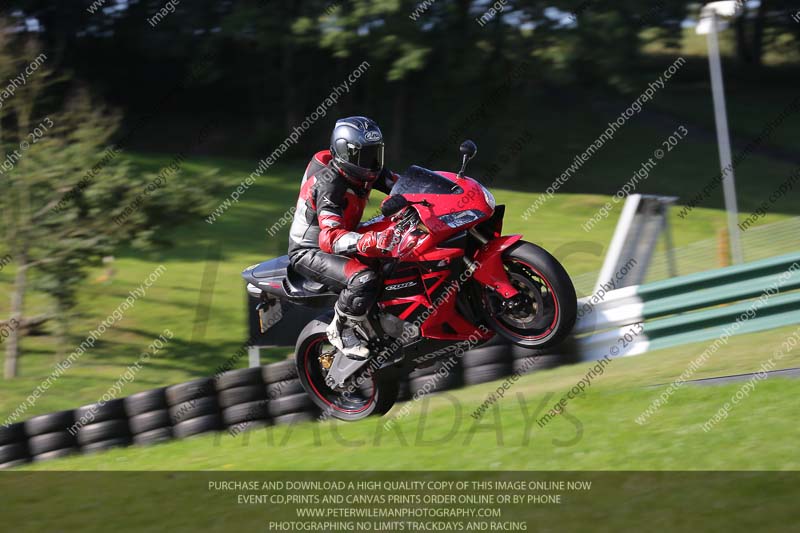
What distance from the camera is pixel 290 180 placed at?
2109cm

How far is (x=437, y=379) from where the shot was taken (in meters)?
8.97

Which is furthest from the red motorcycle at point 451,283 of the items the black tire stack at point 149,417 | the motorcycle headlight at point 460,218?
the black tire stack at point 149,417

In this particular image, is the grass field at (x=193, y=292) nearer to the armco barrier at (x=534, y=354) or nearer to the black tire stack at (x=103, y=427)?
the armco barrier at (x=534, y=354)

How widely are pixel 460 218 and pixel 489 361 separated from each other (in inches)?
112

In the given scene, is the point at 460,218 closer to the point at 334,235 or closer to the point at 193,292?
the point at 334,235

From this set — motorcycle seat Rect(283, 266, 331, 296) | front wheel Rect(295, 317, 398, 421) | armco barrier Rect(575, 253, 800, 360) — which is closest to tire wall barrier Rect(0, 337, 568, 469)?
armco barrier Rect(575, 253, 800, 360)

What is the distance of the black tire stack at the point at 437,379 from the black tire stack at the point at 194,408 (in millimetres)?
1925

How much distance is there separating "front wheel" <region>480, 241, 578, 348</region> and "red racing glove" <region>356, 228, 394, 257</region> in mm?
761

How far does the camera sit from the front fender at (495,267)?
6391mm

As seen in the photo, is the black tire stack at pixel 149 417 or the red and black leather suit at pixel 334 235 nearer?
the red and black leather suit at pixel 334 235

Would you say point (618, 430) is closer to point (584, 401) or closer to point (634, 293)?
point (584, 401)

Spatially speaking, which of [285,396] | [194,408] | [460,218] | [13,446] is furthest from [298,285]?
[13,446]

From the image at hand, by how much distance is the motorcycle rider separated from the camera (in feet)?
21.5

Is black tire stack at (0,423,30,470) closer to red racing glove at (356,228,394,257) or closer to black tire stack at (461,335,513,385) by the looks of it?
black tire stack at (461,335,513,385)
